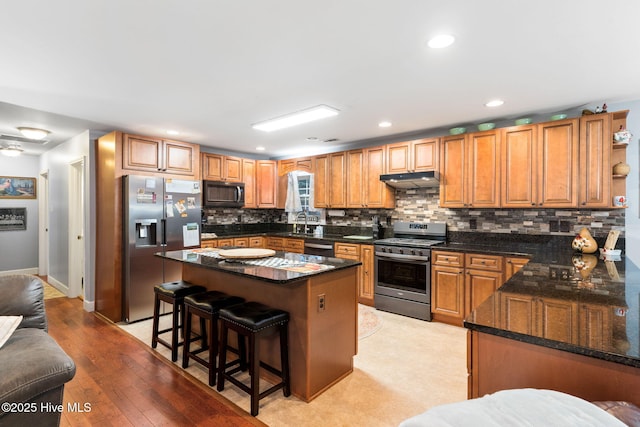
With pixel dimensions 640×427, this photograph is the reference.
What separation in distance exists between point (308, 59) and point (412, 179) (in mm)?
2355

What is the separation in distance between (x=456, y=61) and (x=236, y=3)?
1544mm

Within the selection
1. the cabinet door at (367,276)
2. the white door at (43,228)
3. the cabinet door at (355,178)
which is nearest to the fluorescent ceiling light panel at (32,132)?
the white door at (43,228)

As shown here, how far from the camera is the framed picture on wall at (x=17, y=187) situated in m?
6.05

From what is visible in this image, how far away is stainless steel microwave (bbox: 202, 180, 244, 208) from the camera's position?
5035mm

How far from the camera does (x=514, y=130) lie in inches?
141

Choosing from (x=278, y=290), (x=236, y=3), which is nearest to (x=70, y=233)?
(x=278, y=290)

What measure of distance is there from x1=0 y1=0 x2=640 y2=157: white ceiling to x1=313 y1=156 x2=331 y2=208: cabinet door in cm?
148

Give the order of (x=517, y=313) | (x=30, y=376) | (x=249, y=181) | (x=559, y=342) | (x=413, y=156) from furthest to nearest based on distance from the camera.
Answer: (x=249, y=181), (x=413, y=156), (x=30, y=376), (x=517, y=313), (x=559, y=342)

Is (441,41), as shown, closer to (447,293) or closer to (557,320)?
(557,320)

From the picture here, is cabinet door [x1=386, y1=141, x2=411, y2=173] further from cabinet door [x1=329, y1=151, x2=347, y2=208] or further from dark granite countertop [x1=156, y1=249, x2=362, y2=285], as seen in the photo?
dark granite countertop [x1=156, y1=249, x2=362, y2=285]

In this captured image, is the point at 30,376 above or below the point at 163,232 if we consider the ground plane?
below

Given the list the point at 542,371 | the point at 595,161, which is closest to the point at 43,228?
the point at 542,371

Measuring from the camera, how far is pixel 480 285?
354 cm

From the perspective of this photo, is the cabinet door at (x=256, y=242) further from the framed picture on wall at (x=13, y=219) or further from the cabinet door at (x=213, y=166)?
the framed picture on wall at (x=13, y=219)
